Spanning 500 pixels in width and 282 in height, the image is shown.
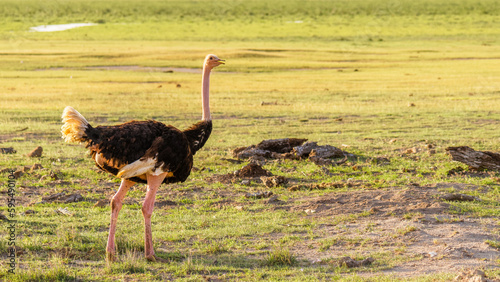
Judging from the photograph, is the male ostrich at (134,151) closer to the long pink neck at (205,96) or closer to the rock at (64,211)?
the long pink neck at (205,96)

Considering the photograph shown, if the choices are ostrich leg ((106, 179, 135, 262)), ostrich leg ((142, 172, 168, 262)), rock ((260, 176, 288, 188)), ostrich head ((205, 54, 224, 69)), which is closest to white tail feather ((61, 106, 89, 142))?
ostrich leg ((106, 179, 135, 262))

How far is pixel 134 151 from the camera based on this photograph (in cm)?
755

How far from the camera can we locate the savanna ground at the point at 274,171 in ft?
25.7

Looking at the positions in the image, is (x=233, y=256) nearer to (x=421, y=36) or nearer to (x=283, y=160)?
(x=283, y=160)

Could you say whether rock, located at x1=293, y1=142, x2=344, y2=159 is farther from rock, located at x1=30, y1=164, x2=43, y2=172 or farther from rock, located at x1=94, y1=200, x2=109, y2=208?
rock, located at x1=30, y1=164, x2=43, y2=172

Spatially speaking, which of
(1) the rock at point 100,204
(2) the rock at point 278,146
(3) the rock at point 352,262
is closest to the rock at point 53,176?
(1) the rock at point 100,204

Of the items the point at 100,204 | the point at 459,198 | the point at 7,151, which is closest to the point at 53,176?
the point at 100,204

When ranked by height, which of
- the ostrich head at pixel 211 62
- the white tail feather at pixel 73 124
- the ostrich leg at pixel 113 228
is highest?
the ostrich head at pixel 211 62

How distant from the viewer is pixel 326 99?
26.0 metres

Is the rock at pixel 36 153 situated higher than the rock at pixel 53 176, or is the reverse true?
the rock at pixel 53 176

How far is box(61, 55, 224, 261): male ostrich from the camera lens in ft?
24.5

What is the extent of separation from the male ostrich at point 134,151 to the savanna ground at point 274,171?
2.10 ft

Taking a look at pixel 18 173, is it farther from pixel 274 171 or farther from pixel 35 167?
pixel 274 171

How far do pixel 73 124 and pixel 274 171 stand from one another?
6.26 m
